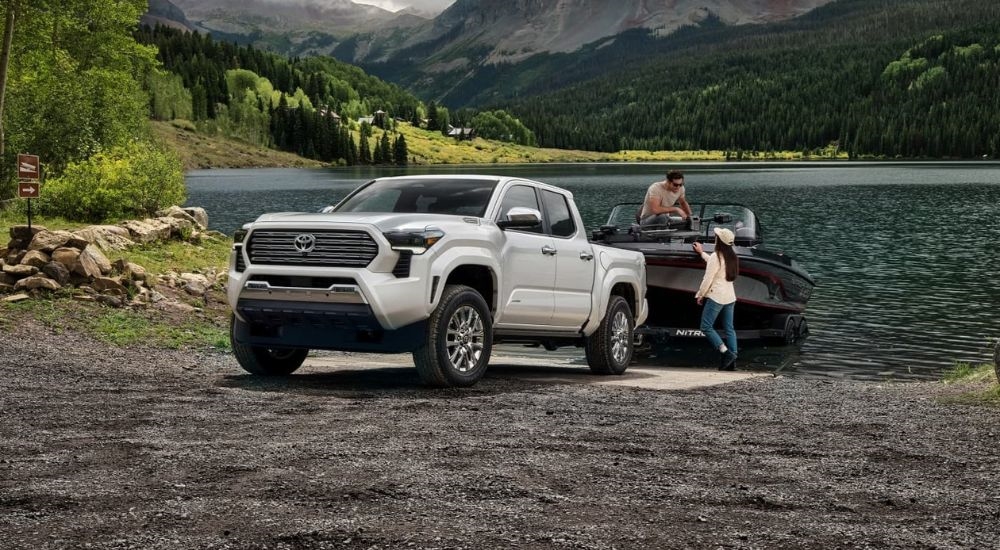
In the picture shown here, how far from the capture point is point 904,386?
48.3ft

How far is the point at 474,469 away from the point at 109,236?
58.6 ft

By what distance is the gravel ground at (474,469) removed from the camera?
18.1 feet

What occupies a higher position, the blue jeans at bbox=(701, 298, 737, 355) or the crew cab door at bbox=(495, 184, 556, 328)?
the crew cab door at bbox=(495, 184, 556, 328)

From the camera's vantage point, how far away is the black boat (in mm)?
18906

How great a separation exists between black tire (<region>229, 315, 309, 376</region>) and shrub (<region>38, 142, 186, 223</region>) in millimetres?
16633

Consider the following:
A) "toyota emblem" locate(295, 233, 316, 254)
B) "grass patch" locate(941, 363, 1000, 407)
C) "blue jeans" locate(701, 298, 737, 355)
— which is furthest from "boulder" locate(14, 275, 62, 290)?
"grass patch" locate(941, 363, 1000, 407)

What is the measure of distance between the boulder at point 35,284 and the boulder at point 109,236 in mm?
4778

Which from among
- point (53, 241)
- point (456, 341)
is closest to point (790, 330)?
point (456, 341)

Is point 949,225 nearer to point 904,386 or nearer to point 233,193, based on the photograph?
point 904,386

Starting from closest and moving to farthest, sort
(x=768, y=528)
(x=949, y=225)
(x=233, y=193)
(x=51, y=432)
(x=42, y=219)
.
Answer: (x=768, y=528) < (x=51, y=432) < (x=42, y=219) < (x=949, y=225) < (x=233, y=193)

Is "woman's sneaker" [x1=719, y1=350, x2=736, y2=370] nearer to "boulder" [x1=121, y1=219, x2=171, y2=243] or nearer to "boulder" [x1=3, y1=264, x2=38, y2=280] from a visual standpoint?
"boulder" [x1=3, y1=264, x2=38, y2=280]

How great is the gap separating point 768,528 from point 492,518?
151 centimetres

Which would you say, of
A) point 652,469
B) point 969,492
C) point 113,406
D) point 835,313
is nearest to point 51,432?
point 113,406

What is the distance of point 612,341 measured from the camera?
46.7 feet
